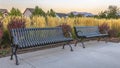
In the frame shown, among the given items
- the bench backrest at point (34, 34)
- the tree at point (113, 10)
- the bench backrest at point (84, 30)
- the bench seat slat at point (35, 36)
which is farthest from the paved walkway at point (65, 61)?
the tree at point (113, 10)

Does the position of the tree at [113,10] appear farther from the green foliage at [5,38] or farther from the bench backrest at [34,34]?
the green foliage at [5,38]

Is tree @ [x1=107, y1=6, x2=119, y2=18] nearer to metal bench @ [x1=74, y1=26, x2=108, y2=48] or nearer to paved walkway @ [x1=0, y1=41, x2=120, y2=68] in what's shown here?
metal bench @ [x1=74, y1=26, x2=108, y2=48]

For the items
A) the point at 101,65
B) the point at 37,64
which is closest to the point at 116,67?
the point at 101,65

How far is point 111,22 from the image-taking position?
40.5ft

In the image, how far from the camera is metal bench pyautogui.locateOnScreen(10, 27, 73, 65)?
16.4 ft

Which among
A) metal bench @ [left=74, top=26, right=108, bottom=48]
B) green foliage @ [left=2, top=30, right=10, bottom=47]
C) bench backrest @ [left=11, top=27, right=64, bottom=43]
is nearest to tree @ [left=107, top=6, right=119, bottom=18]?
metal bench @ [left=74, top=26, right=108, bottom=48]

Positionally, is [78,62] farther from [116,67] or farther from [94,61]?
[116,67]

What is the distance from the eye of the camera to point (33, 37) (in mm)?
5633

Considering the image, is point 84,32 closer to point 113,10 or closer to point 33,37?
point 33,37

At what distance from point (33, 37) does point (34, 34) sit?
0.40ft

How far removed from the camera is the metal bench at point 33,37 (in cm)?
501

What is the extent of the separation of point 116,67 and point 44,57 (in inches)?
85.5

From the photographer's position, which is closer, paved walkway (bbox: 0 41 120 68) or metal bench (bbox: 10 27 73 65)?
paved walkway (bbox: 0 41 120 68)

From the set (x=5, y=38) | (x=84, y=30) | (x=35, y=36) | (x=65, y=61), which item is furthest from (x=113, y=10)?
(x=65, y=61)
